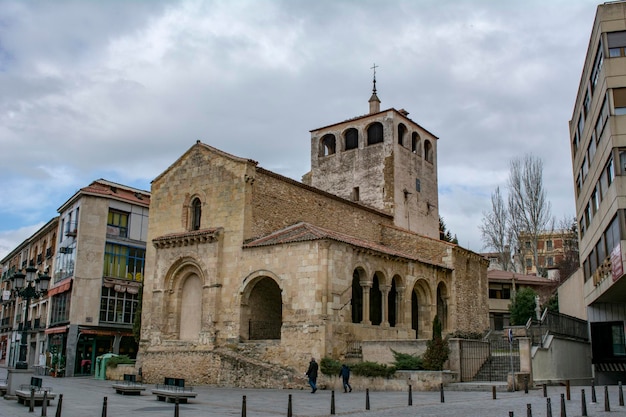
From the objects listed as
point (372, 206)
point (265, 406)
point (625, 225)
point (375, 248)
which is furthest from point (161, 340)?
point (625, 225)

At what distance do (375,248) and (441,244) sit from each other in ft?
22.3

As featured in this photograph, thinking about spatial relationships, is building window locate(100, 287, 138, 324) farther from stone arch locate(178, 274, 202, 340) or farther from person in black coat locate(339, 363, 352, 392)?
person in black coat locate(339, 363, 352, 392)

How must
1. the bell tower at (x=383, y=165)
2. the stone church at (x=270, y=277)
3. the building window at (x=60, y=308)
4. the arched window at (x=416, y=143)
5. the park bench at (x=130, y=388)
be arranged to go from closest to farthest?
1. the park bench at (x=130, y=388)
2. the stone church at (x=270, y=277)
3. the building window at (x=60, y=308)
4. the bell tower at (x=383, y=165)
5. the arched window at (x=416, y=143)

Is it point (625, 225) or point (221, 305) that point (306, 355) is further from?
point (625, 225)

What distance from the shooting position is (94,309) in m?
34.8

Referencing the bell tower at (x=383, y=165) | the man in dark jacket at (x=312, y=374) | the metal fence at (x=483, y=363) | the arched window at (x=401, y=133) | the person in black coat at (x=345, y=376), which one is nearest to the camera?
→ the person in black coat at (x=345, y=376)

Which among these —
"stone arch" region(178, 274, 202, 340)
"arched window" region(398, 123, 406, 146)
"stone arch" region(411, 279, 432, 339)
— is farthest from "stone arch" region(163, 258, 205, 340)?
"arched window" region(398, 123, 406, 146)

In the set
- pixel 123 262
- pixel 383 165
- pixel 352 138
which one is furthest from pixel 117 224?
pixel 383 165

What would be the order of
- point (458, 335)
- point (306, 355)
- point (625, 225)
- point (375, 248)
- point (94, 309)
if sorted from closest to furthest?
1. point (625, 225)
2. point (306, 355)
3. point (375, 248)
4. point (458, 335)
5. point (94, 309)

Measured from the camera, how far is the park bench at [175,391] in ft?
55.3

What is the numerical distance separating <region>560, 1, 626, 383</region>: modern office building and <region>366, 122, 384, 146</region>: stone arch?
440 inches

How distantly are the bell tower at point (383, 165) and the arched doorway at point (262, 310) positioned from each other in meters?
11.8

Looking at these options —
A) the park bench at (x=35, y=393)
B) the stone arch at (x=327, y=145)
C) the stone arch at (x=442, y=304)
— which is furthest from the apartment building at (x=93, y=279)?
the park bench at (x=35, y=393)

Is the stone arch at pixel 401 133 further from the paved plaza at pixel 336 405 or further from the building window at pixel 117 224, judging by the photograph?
the paved plaza at pixel 336 405
